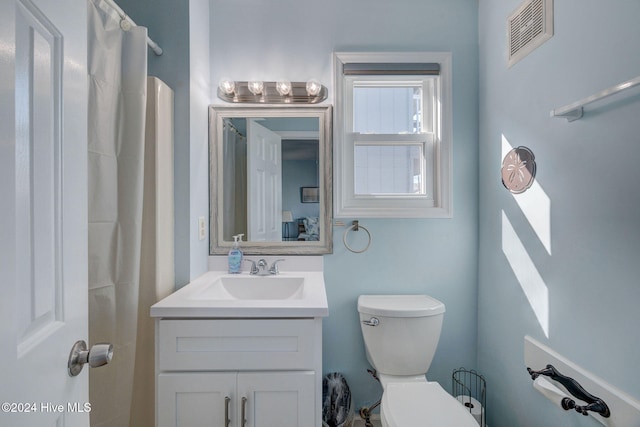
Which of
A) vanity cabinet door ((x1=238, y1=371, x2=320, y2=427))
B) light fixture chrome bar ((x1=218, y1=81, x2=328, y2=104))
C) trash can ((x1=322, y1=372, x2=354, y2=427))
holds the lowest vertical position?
trash can ((x1=322, y1=372, x2=354, y2=427))

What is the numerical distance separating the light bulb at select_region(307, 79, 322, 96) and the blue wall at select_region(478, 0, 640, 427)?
0.89 metres

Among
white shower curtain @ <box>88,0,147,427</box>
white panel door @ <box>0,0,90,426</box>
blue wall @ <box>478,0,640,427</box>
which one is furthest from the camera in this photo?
white shower curtain @ <box>88,0,147,427</box>

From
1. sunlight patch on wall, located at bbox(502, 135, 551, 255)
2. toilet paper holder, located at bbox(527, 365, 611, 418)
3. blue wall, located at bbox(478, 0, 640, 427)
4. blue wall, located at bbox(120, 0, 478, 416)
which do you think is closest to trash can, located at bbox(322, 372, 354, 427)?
blue wall, located at bbox(120, 0, 478, 416)

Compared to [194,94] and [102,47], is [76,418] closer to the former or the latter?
[102,47]

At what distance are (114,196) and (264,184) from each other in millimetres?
772

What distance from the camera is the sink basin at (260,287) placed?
162 cm

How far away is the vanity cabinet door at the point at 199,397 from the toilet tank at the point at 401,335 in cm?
70

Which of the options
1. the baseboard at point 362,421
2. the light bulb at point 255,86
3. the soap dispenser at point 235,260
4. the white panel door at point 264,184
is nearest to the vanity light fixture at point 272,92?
the light bulb at point 255,86

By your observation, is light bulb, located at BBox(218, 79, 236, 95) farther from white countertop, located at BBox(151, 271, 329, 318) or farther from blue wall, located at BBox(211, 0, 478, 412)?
white countertop, located at BBox(151, 271, 329, 318)

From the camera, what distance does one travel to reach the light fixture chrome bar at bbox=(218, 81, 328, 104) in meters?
1.74

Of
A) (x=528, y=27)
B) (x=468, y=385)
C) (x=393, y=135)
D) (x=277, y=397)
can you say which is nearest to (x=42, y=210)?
(x=277, y=397)

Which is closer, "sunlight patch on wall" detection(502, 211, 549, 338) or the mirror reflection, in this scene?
"sunlight patch on wall" detection(502, 211, 549, 338)

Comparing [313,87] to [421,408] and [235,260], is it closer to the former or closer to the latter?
[235,260]

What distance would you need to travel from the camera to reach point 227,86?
170 cm
